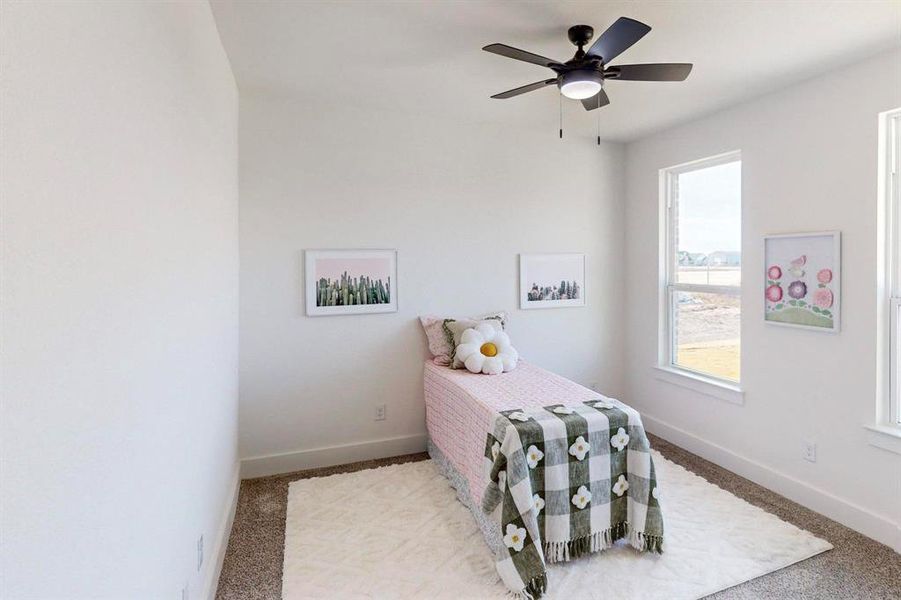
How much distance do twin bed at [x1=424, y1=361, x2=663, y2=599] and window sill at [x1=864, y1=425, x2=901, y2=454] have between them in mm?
1325

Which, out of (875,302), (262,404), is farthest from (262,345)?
(875,302)

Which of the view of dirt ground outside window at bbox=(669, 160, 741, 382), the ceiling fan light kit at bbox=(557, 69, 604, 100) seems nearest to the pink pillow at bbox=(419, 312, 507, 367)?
the view of dirt ground outside window at bbox=(669, 160, 741, 382)

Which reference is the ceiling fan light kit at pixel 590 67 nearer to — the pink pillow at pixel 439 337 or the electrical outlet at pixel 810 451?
the pink pillow at pixel 439 337

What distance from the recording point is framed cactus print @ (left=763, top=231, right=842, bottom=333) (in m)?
2.59

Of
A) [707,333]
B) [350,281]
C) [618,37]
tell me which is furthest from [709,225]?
[350,281]

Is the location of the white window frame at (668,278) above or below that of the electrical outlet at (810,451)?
above

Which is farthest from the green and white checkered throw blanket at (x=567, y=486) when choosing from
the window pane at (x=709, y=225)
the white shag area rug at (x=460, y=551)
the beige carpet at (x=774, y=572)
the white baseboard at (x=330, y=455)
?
the window pane at (x=709, y=225)

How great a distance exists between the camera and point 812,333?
2.73 metres

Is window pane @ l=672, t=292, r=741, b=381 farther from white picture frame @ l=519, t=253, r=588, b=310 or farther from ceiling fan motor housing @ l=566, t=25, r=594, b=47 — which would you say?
ceiling fan motor housing @ l=566, t=25, r=594, b=47

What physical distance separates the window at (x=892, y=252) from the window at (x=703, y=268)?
2.81 feet

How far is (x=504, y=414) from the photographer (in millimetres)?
2273

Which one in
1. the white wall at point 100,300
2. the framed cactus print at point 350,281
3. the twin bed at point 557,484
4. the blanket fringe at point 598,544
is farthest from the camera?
the framed cactus print at point 350,281

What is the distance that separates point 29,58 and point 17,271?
1.11 feet

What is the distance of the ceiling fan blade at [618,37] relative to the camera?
1717mm
